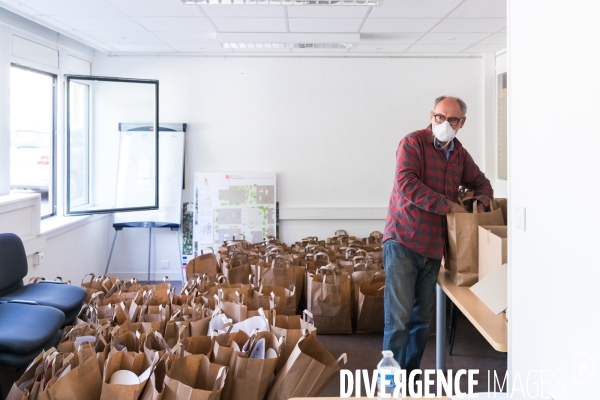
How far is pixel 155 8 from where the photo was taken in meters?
4.39

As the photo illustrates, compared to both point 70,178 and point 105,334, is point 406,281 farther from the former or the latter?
point 70,178

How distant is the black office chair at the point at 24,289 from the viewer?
358 centimetres

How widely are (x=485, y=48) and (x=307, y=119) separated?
209 centimetres

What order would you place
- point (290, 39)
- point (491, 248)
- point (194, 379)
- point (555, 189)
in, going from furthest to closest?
1. point (290, 39)
2. point (491, 248)
3. point (194, 379)
4. point (555, 189)

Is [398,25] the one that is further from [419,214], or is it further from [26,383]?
[26,383]

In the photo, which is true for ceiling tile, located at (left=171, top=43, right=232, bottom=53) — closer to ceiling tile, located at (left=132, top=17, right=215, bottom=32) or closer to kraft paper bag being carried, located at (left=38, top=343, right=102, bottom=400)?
ceiling tile, located at (left=132, top=17, right=215, bottom=32)

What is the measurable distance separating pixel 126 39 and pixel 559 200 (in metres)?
4.92

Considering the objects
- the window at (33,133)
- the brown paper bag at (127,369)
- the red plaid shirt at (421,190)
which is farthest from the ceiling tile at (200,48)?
the brown paper bag at (127,369)

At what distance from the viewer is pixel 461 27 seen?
5.07m

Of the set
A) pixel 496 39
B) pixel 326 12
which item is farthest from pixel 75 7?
pixel 496 39

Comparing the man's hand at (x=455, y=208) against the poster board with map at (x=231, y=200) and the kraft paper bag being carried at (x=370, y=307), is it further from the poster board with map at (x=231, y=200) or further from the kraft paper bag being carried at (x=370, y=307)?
the poster board with map at (x=231, y=200)

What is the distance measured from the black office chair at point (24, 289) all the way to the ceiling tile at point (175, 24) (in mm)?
2115

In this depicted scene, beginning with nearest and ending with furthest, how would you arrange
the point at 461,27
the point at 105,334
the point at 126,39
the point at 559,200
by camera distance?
the point at 559,200
the point at 105,334
the point at 461,27
the point at 126,39

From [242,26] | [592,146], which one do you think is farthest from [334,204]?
[592,146]
